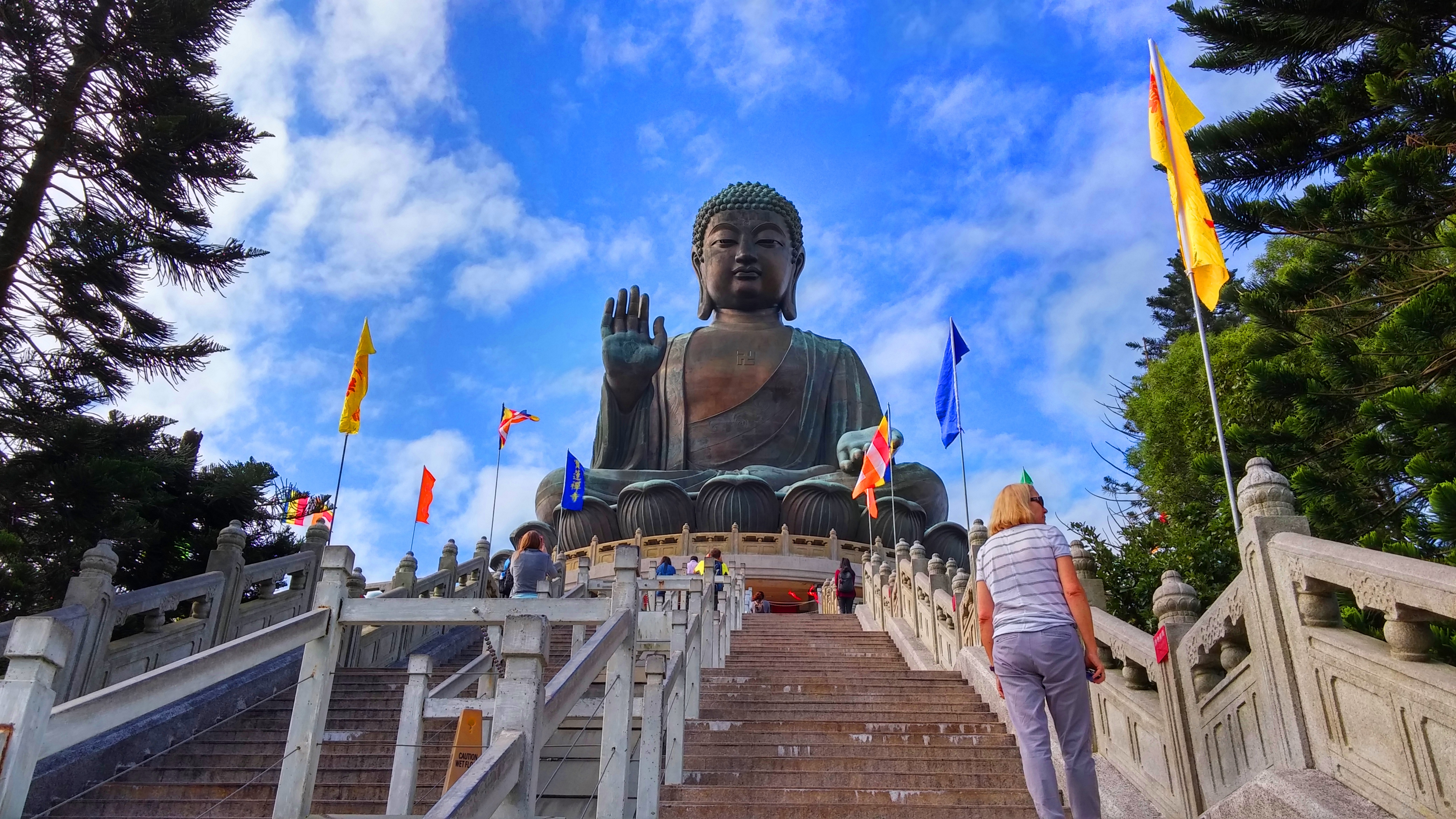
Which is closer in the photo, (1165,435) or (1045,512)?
(1045,512)

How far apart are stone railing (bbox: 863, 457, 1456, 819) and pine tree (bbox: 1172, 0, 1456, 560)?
2034 mm

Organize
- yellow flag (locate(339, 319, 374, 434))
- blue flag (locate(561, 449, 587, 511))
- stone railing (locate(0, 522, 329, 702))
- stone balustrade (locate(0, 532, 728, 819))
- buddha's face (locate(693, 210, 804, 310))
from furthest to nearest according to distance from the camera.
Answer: buddha's face (locate(693, 210, 804, 310))
blue flag (locate(561, 449, 587, 511))
yellow flag (locate(339, 319, 374, 434))
stone railing (locate(0, 522, 329, 702))
stone balustrade (locate(0, 532, 728, 819))

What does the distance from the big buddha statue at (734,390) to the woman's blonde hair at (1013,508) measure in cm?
1809

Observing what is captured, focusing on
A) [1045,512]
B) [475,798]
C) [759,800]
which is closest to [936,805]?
[759,800]

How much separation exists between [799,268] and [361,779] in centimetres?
2169

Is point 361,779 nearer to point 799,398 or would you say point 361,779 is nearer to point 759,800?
point 759,800

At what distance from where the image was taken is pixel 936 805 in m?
4.73

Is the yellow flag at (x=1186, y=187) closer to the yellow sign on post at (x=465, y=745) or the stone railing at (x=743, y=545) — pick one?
the yellow sign on post at (x=465, y=745)

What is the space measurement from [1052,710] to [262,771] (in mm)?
3397

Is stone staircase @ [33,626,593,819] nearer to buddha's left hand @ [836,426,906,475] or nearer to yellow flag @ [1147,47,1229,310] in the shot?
yellow flag @ [1147,47,1229,310]

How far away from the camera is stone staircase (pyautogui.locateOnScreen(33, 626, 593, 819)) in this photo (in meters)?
5.29

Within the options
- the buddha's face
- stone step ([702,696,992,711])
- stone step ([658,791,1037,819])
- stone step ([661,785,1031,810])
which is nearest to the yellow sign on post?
stone step ([658,791,1037,819])

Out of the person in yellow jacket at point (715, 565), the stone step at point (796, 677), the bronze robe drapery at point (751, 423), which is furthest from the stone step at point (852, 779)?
the bronze robe drapery at point (751, 423)

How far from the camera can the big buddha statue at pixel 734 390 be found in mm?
22906
